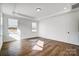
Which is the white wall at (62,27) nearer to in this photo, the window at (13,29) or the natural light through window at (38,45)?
the natural light through window at (38,45)

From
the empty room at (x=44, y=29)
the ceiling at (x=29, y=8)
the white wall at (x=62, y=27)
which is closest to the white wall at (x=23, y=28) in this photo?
the empty room at (x=44, y=29)

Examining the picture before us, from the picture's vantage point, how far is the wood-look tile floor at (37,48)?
6.58 feet

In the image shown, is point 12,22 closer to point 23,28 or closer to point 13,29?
point 13,29

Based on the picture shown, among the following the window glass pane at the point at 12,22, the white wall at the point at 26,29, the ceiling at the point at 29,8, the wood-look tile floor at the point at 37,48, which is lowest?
the wood-look tile floor at the point at 37,48

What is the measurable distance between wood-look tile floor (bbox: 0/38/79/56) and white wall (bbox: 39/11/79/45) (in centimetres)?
13

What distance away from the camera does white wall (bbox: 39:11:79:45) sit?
6.61 ft

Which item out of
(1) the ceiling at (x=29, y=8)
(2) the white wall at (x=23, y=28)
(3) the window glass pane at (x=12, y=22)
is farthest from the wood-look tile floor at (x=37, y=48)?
(1) the ceiling at (x=29, y=8)

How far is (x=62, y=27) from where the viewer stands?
2061mm

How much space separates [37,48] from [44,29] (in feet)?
1.42

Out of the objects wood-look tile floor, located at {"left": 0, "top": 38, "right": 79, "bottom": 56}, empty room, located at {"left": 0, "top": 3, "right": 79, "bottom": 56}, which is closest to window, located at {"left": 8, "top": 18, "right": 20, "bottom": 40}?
empty room, located at {"left": 0, "top": 3, "right": 79, "bottom": 56}

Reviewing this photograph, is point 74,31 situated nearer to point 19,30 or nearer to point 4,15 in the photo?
point 19,30

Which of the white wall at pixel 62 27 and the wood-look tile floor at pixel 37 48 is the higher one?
the white wall at pixel 62 27

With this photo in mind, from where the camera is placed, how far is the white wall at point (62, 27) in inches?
79.3

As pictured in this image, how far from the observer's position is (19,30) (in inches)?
82.3
